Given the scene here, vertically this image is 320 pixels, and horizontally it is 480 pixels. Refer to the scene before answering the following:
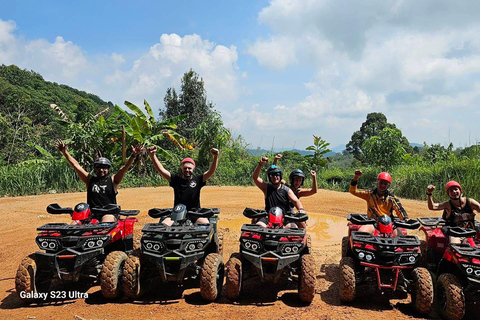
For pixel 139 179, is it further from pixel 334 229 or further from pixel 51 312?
pixel 51 312

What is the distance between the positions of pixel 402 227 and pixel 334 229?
4384mm

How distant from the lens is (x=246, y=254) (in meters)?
4.09

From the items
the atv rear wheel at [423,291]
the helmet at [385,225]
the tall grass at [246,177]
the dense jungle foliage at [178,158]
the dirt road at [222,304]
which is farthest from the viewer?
the dense jungle foliage at [178,158]

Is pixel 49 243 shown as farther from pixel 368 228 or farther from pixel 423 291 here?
pixel 423 291

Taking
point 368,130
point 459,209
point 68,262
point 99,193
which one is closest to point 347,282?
point 459,209

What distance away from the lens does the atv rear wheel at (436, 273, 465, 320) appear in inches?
142

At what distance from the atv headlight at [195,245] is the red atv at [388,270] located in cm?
173

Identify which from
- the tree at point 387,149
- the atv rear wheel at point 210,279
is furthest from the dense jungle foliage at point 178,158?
→ the atv rear wheel at point 210,279

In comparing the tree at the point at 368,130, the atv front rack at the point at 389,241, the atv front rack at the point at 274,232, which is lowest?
the atv front rack at the point at 389,241

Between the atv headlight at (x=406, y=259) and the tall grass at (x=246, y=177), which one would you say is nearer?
the atv headlight at (x=406, y=259)

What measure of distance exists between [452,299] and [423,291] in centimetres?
28

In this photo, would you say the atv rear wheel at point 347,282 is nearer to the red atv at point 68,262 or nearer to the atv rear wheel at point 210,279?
the atv rear wheel at point 210,279

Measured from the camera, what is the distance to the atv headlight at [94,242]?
407 centimetres

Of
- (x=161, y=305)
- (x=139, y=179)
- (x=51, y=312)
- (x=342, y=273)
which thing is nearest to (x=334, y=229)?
(x=342, y=273)
